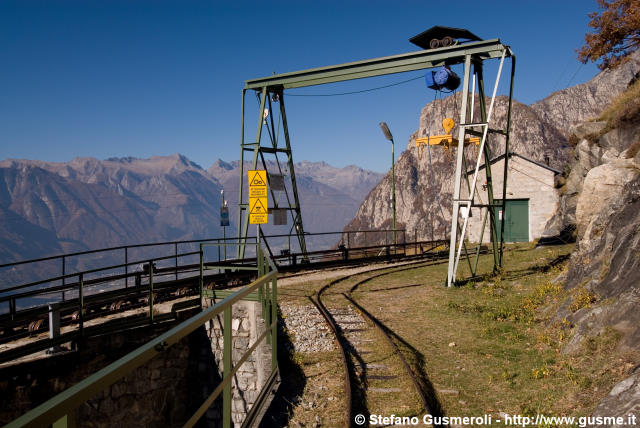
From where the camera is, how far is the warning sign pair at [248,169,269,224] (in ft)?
51.9

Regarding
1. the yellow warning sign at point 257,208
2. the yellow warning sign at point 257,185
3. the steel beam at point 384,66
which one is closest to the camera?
the steel beam at point 384,66

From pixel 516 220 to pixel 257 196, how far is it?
23.8 metres

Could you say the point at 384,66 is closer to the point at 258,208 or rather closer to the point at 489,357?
the point at 258,208

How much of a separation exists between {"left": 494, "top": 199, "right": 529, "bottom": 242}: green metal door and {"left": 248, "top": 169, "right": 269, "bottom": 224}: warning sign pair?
74.1ft

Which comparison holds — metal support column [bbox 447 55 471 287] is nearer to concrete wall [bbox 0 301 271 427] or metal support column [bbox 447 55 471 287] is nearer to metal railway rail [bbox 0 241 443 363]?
metal railway rail [bbox 0 241 443 363]

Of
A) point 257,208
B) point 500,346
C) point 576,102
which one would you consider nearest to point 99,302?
point 257,208

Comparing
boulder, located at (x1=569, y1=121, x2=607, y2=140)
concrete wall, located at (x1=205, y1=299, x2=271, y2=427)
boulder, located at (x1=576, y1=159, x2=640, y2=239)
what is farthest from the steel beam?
concrete wall, located at (x1=205, y1=299, x2=271, y2=427)

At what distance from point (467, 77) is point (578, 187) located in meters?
14.2

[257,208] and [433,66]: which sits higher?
[433,66]

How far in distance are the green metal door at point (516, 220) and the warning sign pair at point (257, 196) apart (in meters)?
22.6

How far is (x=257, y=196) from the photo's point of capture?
1595cm

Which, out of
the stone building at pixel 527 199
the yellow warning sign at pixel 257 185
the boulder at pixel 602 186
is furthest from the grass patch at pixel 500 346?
the stone building at pixel 527 199

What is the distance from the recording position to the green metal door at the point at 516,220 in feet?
110

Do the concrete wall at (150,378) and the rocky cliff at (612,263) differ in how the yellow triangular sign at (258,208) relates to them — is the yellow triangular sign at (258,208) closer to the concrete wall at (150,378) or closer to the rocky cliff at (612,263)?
the concrete wall at (150,378)
